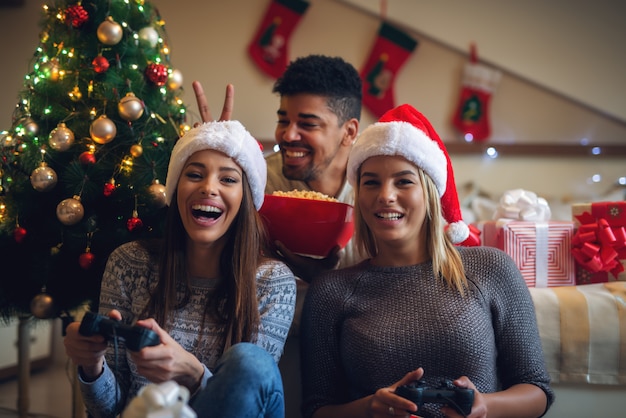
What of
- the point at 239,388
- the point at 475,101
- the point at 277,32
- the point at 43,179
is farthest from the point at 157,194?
the point at 475,101

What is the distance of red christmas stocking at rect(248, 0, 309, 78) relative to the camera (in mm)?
3820

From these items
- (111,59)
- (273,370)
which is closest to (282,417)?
(273,370)

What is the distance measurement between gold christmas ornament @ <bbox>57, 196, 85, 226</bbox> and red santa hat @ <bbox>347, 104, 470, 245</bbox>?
80 centimetres

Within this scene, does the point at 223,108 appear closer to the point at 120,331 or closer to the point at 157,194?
the point at 157,194

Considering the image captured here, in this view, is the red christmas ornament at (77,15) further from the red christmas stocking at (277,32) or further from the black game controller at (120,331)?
the red christmas stocking at (277,32)

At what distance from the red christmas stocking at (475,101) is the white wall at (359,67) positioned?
7cm

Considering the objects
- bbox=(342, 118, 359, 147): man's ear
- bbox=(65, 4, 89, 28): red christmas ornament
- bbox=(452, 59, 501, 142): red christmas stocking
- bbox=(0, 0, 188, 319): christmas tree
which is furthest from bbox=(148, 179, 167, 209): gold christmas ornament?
bbox=(452, 59, 501, 142): red christmas stocking

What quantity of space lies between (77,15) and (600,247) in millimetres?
1715

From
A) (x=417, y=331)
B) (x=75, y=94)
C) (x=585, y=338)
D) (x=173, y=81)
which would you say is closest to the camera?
(x=417, y=331)

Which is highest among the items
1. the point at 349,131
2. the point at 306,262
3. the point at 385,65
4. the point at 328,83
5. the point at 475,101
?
the point at 385,65

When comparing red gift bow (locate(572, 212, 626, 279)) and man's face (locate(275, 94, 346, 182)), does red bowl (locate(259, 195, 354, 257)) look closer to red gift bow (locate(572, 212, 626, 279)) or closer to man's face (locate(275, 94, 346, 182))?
man's face (locate(275, 94, 346, 182))

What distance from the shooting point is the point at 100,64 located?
73.0 inches

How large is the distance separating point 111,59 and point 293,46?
2.11 meters

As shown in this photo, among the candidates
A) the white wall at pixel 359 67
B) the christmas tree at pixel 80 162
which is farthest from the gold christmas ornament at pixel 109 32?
the white wall at pixel 359 67
